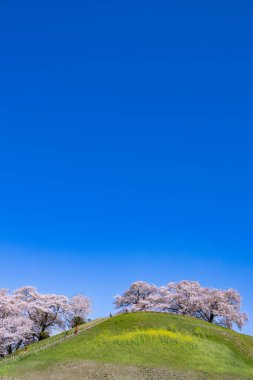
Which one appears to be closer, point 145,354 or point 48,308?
point 145,354

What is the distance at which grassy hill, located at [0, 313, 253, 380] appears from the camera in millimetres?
37594

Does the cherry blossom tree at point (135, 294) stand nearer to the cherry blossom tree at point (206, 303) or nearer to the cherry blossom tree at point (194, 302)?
the cherry blossom tree at point (194, 302)

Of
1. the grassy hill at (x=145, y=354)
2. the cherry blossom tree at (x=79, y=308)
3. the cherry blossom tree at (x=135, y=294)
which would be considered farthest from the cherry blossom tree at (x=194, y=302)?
the grassy hill at (x=145, y=354)

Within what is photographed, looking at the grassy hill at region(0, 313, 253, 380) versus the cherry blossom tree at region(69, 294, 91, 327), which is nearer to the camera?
the grassy hill at region(0, 313, 253, 380)

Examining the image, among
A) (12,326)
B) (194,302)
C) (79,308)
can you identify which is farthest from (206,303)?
(12,326)

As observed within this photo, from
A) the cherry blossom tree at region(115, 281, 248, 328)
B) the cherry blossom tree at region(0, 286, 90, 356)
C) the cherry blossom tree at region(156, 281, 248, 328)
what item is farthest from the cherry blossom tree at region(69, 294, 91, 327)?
the cherry blossom tree at region(156, 281, 248, 328)

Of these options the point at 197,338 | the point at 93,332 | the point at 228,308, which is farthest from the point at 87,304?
the point at 197,338

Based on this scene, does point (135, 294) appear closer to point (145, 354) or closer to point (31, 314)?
point (31, 314)

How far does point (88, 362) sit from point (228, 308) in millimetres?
52807

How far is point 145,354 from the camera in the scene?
4344 cm

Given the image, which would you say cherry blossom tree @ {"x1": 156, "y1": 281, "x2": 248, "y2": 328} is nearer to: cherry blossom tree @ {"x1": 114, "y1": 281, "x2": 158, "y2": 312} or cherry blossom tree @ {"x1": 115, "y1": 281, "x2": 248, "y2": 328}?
cherry blossom tree @ {"x1": 115, "y1": 281, "x2": 248, "y2": 328}

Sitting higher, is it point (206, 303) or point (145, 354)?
point (206, 303)

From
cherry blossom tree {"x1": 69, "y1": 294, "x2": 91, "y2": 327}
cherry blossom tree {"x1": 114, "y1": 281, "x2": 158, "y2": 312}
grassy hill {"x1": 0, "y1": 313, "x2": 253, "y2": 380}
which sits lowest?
grassy hill {"x1": 0, "y1": 313, "x2": 253, "y2": 380}

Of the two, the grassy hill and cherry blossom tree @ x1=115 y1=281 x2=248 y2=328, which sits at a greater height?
cherry blossom tree @ x1=115 y1=281 x2=248 y2=328
